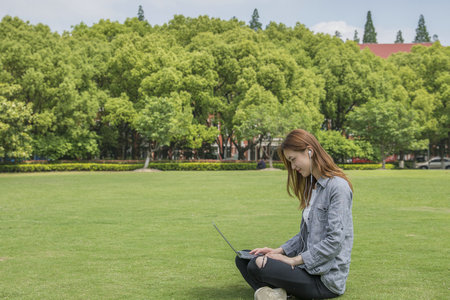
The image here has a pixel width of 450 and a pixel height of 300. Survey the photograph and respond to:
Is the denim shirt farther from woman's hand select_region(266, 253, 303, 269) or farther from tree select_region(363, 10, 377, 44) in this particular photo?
tree select_region(363, 10, 377, 44)

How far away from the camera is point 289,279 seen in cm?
449

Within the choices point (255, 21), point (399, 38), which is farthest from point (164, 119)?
point (399, 38)

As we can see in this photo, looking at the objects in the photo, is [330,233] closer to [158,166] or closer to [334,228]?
[334,228]

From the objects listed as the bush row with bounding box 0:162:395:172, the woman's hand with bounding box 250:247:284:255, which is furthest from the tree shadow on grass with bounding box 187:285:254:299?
the bush row with bounding box 0:162:395:172

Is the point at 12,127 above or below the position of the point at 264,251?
above

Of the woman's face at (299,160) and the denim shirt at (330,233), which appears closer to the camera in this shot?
the denim shirt at (330,233)

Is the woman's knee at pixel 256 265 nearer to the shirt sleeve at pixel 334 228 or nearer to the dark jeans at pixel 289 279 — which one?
the dark jeans at pixel 289 279

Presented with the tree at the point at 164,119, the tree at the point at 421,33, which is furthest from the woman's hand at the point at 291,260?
the tree at the point at 421,33

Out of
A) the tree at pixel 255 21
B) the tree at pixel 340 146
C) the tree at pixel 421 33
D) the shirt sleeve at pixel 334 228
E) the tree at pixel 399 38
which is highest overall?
the tree at pixel 399 38

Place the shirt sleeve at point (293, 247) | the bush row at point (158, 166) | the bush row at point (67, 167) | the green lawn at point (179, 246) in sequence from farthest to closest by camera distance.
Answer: the bush row at point (158, 166), the bush row at point (67, 167), the green lawn at point (179, 246), the shirt sleeve at point (293, 247)

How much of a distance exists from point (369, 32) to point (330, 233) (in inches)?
5262

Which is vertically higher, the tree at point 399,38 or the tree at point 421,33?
the tree at point 399,38

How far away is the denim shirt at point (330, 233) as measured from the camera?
4.35m

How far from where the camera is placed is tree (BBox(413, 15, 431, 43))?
12538 centimetres
